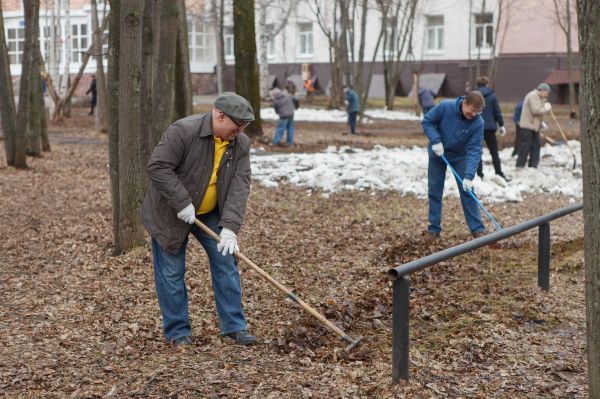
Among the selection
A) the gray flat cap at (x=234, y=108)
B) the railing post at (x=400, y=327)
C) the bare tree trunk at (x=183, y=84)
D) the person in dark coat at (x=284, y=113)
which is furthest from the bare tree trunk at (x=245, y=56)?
the railing post at (x=400, y=327)

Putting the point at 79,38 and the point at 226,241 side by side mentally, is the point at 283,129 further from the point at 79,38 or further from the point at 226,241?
the point at 79,38

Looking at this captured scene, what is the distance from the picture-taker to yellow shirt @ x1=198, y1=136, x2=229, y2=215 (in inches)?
241

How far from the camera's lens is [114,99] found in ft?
30.5

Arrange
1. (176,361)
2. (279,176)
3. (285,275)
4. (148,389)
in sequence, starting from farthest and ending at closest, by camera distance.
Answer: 1. (279,176)
2. (285,275)
3. (176,361)
4. (148,389)

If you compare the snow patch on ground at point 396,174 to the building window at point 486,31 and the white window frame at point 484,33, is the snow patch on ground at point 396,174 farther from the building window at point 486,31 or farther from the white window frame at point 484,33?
the building window at point 486,31

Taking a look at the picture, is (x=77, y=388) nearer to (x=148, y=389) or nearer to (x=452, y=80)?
(x=148, y=389)

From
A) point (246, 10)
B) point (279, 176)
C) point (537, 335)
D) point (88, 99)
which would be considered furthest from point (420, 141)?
point (88, 99)

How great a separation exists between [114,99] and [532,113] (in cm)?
970

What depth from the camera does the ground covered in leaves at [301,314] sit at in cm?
554

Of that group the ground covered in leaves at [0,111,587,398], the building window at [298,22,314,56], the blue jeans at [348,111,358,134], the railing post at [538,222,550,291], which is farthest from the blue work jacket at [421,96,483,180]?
the building window at [298,22,314,56]

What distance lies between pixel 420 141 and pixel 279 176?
8693mm

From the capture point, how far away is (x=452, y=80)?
156 feet

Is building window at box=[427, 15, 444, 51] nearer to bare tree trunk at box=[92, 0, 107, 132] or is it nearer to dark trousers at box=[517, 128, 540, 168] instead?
bare tree trunk at box=[92, 0, 107, 132]

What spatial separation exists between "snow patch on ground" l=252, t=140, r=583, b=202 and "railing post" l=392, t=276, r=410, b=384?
29.1 feet
